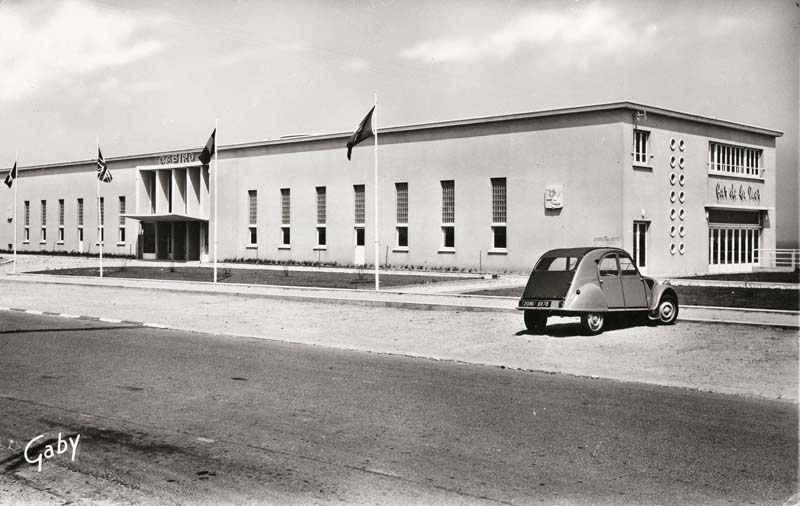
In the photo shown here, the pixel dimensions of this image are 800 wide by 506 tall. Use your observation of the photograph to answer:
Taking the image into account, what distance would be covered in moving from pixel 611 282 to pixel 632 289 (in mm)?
532

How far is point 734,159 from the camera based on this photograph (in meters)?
37.6

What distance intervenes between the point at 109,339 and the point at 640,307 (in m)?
9.59

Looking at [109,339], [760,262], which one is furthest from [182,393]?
[760,262]

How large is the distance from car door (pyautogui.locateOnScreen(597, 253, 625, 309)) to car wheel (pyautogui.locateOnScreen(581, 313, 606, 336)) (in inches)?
11.4

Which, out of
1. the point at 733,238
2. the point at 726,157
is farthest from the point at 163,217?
the point at 733,238

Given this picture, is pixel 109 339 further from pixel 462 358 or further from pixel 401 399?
pixel 401 399

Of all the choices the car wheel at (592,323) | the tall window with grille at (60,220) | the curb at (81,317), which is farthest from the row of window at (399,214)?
the car wheel at (592,323)

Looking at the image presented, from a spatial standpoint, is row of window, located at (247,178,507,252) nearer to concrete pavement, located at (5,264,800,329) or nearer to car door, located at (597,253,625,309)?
concrete pavement, located at (5,264,800,329)

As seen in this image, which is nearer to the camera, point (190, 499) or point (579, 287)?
point (190, 499)

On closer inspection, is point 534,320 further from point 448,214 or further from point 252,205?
point 252,205

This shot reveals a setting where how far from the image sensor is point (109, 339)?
14281 millimetres

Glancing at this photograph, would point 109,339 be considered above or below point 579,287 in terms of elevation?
below

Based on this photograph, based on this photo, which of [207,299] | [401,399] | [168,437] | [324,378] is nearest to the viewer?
[168,437]

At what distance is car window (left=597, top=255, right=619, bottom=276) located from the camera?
1445cm
